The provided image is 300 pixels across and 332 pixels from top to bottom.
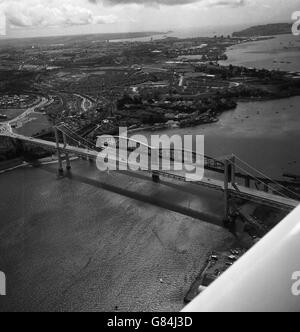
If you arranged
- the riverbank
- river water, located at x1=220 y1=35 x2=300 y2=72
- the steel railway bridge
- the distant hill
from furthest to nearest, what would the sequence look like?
the distant hill < river water, located at x1=220 y1=35 x2=300 y2=72 < the steel railway bridge < the riverbank

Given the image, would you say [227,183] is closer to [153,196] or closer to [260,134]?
[153,196]

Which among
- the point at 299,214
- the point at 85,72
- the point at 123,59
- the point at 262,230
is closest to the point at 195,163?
the point at 262,230

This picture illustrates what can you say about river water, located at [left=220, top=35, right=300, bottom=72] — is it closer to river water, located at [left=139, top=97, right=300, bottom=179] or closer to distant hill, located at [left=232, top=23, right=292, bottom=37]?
river water, located at [left=139, top=97, right=300, bottom=179]

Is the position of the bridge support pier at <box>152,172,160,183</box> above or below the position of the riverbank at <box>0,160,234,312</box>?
above

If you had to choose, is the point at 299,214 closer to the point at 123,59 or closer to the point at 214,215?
the point at 214,215

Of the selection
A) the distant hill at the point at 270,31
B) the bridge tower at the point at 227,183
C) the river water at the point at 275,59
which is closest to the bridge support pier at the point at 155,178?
the bridge tower at the point at 227,183

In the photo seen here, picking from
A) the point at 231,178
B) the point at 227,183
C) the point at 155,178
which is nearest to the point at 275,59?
the point at 155,178

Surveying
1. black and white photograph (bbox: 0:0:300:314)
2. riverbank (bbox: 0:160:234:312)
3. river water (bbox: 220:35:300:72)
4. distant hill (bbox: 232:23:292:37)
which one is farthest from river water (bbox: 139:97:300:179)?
distant hill (bbox: 232:23:292:37)

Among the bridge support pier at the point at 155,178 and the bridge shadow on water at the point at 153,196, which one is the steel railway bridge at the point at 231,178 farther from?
the bridge shadow on water at the point at 153,196

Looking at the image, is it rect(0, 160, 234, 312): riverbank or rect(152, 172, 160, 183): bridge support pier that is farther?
rect(152, 172, 160, 183): bridge support pier
